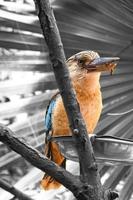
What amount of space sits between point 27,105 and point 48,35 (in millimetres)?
733

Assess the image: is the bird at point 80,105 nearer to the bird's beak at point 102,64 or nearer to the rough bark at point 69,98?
the bird's beak at point 102,64

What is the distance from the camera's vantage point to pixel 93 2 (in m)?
1.30

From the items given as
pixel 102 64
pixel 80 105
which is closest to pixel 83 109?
pixel 80 105

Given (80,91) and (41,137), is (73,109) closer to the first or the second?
(80,91)

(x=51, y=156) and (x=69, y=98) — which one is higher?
(x=69, y=98)

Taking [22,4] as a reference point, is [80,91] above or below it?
below

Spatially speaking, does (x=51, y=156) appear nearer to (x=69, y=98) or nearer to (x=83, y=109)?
(x=83, y=109)

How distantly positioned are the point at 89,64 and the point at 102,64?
0.09 metres

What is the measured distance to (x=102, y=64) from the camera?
2.27 feet

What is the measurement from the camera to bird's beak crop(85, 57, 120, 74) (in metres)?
0.65

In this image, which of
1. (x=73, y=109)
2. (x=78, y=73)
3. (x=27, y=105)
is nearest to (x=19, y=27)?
(x=27, y=105)

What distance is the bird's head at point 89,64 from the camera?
0.67 meters

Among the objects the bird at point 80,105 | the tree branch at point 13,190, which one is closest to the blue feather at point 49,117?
the bird at point 80,105

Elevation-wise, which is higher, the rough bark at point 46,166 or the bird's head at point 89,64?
the bird's head at point 89,64
